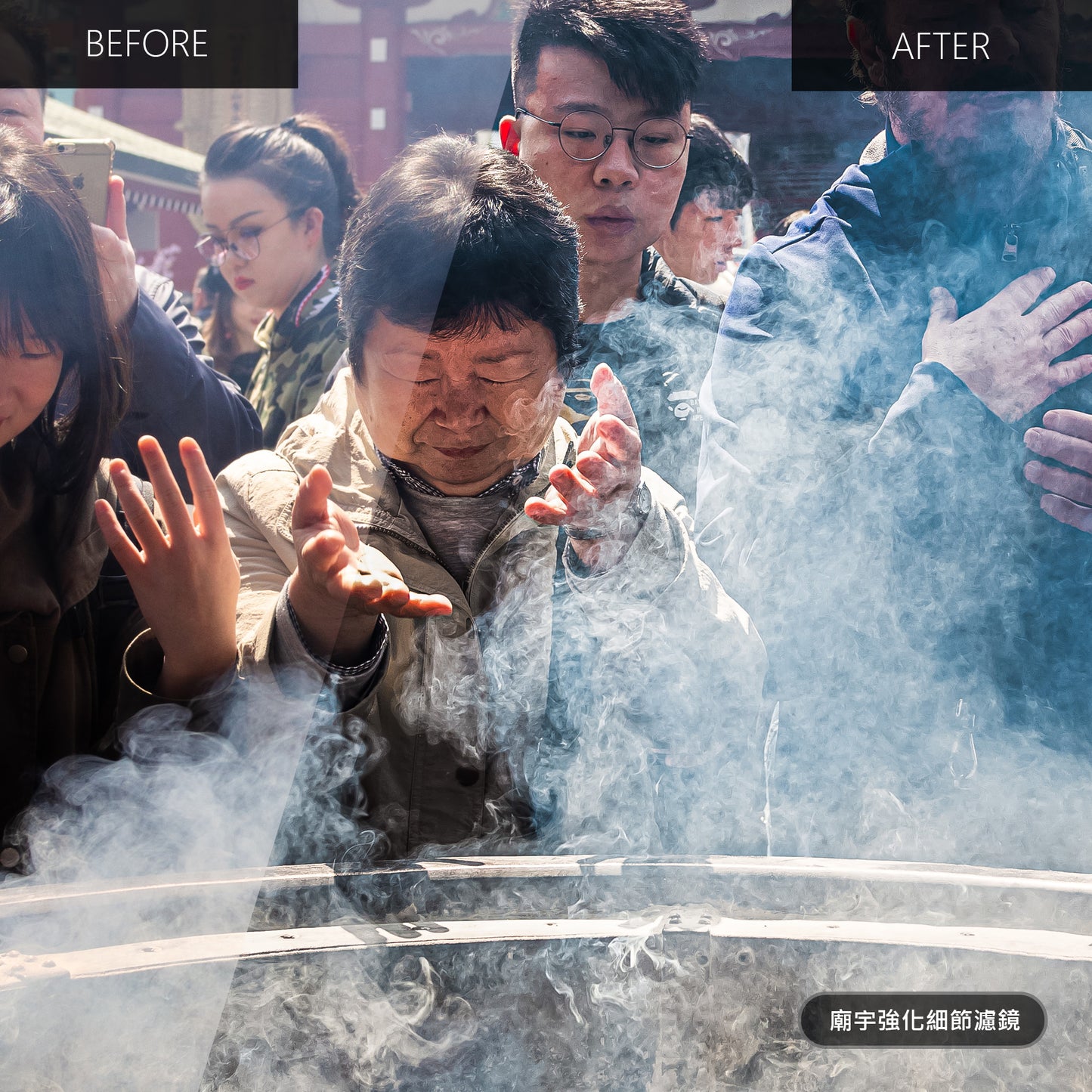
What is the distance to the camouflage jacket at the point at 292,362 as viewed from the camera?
139 cm

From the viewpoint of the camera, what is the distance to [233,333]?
1432mm

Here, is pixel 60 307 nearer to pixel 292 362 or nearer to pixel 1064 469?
pixel 292 362

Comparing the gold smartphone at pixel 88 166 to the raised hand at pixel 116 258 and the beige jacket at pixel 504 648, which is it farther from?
the beige jacket at pixel 504 648

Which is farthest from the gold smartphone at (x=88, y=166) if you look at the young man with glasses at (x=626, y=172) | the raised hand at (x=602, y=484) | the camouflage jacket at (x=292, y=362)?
the raised hand at (x=602, y=484)

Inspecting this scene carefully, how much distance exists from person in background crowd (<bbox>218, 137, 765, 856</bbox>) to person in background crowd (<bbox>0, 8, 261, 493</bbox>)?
0.09m

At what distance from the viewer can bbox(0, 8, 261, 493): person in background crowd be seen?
1.27m

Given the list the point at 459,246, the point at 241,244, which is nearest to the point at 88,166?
the point at 241,244

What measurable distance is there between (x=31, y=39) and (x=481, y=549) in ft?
3.16

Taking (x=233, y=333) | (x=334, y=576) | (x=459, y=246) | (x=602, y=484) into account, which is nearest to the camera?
(x=334, y=576)

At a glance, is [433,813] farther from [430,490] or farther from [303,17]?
[303,17]

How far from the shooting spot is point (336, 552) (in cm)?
99

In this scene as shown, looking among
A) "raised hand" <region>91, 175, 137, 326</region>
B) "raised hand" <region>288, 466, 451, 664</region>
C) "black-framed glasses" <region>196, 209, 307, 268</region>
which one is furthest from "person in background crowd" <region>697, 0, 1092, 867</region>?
"raised hand" <region>91, 175, 137, 326</region>

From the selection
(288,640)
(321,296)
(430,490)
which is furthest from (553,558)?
(321,296)

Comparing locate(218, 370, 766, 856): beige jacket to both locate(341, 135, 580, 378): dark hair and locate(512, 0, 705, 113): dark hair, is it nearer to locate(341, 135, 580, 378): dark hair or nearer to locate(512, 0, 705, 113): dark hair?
locate(341, 135, 580, 378): dark hair
